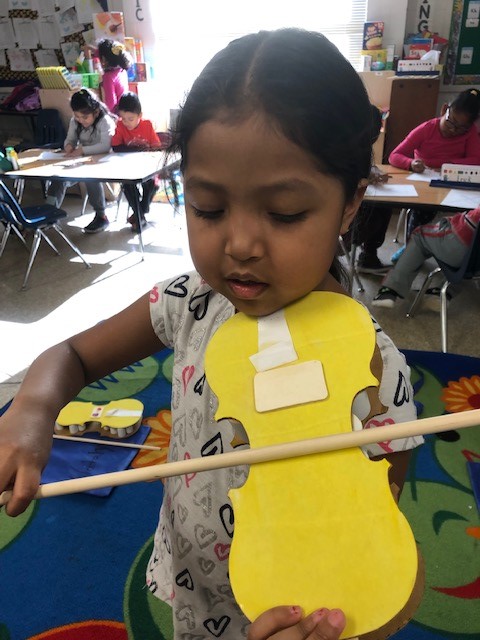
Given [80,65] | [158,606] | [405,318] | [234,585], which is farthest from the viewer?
[80,65]

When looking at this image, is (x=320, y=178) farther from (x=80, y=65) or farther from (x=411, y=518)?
(x=80, y=65)

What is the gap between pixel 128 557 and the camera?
50.8 inches

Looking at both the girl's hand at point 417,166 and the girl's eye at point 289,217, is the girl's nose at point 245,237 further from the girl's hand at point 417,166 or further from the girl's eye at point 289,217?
the girl's hand at point 417,166

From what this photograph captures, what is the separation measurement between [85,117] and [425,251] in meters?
2.53

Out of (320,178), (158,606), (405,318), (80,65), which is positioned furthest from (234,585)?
(80,65)

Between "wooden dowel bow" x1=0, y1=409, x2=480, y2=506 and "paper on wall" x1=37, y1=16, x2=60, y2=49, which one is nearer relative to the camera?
"wooden dowel bow" x1=0, y1=409, x2=480, y2=506

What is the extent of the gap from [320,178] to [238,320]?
0.17m

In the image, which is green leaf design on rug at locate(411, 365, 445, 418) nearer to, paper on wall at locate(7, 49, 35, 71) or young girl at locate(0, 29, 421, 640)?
young girl at locate(0, 29, 421, 640)

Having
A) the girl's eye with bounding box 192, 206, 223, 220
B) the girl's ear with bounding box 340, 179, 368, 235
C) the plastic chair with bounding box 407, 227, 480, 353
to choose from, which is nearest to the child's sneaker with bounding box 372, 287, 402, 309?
the plastic chair with bounding box 407, 227, 480, 353

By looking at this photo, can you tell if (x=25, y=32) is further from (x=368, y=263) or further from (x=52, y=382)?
(x=52, y=382)

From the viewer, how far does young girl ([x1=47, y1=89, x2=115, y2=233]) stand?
3455mm

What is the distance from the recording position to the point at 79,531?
4.48ft

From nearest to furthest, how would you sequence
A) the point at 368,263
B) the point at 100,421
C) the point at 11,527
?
the point at 11,527 → the point at 100,421 → the point at 368,263

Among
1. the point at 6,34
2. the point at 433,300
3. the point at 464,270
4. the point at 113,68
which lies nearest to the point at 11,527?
the point at 464,270
